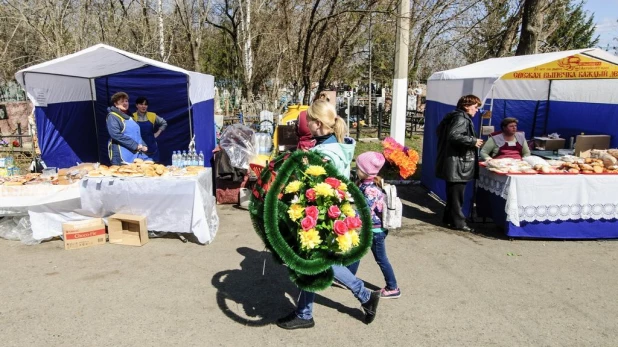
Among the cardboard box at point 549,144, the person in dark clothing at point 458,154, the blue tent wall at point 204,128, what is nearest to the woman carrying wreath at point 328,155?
the person in dark clothing at point 458,154

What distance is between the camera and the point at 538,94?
30.2ft

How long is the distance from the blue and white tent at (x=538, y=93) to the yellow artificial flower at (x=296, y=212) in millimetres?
3796

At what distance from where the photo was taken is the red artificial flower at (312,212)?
2.76 m

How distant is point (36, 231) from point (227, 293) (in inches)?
114

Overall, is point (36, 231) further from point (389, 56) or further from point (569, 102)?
point (389, 56)

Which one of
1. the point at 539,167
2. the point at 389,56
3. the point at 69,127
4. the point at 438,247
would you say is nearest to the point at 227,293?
the point at 438,247

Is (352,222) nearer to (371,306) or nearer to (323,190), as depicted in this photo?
(323,190)

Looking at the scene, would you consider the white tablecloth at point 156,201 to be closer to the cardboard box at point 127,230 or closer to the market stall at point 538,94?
the cardboard box at point 127,230

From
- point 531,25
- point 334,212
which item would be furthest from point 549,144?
point 334,212

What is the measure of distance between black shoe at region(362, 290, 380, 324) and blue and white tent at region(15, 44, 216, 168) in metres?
4.45

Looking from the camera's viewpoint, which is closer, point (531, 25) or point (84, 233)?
point (84, 233)

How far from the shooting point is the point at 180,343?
10.8 feet

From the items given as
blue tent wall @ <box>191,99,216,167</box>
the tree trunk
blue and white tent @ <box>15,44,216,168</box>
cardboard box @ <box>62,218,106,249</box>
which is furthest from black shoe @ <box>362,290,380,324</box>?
the tree trunk

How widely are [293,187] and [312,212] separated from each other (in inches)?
8.4
